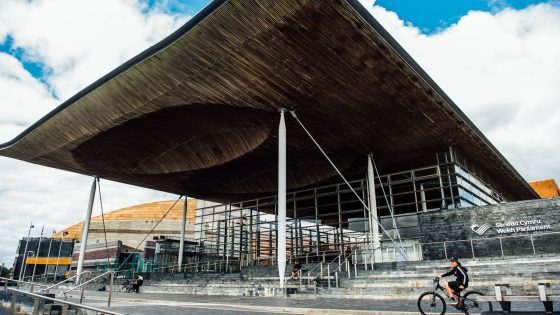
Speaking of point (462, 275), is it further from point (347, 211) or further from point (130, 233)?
point (130, 233)

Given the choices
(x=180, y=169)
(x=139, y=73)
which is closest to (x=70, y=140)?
(x=180, y=169)

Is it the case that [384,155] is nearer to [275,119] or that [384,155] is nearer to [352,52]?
[275,119]

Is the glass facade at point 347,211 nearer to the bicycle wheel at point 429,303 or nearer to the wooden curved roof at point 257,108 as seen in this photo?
the wooden curved roof at point 257,108

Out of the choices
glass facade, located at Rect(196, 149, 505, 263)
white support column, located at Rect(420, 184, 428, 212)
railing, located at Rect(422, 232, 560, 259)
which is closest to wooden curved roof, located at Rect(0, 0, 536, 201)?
glass facade, located at Rect(196, 149, 505, 263)

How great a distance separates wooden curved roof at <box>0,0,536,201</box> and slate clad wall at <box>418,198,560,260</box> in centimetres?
492

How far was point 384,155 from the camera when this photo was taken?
83.4 feet

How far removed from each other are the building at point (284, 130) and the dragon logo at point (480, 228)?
0.31m

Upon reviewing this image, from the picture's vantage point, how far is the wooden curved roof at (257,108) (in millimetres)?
14117

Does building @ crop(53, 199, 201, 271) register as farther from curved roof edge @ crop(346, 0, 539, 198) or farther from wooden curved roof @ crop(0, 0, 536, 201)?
curved roof edge @ crop(346, 0, 539, 198)

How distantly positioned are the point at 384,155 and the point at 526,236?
981 centimetres

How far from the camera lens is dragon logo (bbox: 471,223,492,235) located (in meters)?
18.5

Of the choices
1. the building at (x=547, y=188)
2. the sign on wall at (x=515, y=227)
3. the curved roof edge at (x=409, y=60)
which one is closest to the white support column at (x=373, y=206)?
the sign on wall at (x=515, y=227)

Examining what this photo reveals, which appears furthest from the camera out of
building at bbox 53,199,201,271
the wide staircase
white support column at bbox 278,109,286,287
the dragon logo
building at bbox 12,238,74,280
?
building at bbox 12,238,74,280

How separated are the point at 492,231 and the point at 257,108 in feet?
42.4
